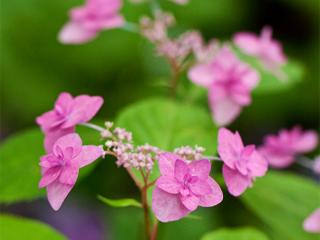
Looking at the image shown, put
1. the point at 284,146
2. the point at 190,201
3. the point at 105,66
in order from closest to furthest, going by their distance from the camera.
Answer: the point at 190,201, the point at 284,146, the point at 105,66

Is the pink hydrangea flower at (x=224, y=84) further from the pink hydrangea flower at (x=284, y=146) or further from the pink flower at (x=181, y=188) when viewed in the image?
the pink flower at (x=181, y=188)

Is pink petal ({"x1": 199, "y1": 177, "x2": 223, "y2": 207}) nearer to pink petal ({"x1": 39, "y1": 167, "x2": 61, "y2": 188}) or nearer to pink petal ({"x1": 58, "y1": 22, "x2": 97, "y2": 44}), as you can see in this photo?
pink petal ({"x1": 39, "y1": 167, "x2": 61, "y2": 188})

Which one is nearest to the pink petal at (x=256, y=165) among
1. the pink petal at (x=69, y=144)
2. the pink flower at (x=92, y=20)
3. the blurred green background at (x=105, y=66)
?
the pink petal at (x=69, y=144)

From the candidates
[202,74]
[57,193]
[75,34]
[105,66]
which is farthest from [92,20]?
[105,66]

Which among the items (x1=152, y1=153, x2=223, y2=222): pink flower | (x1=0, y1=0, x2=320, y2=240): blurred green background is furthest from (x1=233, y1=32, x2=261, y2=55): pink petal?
(x1=0, y1=0, x2=320, y2=240): blurred green background

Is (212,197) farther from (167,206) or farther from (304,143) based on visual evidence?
(304,143)

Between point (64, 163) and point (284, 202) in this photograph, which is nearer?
point (64, 163)

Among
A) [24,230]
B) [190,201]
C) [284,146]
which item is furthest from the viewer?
[284,146]

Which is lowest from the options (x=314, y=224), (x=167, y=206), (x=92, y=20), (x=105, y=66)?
(x=105, y=66)
